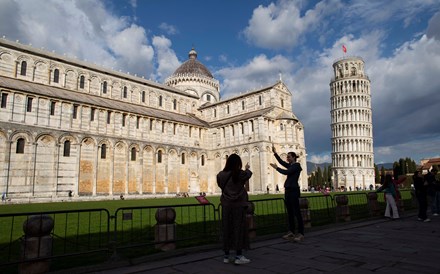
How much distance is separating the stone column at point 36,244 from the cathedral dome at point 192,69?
56.6m

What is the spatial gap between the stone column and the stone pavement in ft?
3.12

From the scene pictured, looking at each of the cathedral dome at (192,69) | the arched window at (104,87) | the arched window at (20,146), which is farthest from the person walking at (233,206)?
the cathedral dome at (192,69)

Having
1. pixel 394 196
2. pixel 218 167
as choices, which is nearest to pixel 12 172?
pixel 218 167

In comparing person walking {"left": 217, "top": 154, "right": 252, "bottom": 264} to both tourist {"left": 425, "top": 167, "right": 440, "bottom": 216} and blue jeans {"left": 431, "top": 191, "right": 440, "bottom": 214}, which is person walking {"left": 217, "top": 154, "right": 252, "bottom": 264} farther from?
blue jeans {"left": 431, "top": 191, "right": 440, "bottom": 214}

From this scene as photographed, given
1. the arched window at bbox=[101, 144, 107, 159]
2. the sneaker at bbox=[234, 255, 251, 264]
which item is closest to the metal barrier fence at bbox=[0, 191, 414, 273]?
the sneaker at bbox=[234, 255, 251, 264]

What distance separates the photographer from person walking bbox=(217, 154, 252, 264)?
6.01 metres

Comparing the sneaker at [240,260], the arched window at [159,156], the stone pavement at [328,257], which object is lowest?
the stone pavement at [328,257]

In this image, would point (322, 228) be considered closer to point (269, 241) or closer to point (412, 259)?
point (269, 241)

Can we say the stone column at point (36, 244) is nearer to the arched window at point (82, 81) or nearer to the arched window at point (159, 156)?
the arched window at point (159, 156)

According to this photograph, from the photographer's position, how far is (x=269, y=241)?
798 cm

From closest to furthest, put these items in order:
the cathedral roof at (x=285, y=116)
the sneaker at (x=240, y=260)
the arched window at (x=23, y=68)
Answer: the sneaker at (x=240, y=260) < the arched window at (x=23, y=68) < the cathedral roof at (x=285, y=116)

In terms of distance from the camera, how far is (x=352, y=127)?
75.6 metres

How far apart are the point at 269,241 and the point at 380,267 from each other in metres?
3.06

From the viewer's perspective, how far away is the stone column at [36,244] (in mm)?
5207
